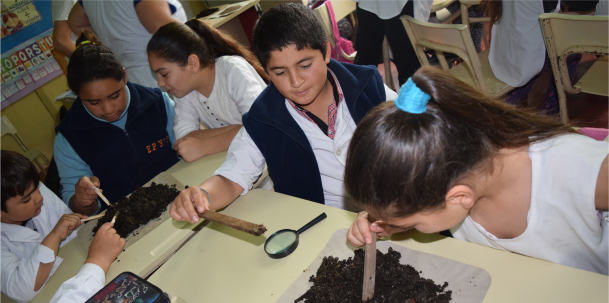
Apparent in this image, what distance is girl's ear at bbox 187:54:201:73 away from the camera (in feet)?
6.19

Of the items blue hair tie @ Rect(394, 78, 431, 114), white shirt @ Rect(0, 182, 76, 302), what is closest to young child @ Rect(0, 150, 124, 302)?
white shirt @ Rect(0, 182, 76, 302)

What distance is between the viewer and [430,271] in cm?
92

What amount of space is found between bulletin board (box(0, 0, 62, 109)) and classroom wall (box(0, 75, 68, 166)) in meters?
0.09

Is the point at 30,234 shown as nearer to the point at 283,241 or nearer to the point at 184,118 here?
the point at 184,118

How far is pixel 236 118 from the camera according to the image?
2.00m

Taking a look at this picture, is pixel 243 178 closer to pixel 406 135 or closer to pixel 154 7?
pixel 406 135

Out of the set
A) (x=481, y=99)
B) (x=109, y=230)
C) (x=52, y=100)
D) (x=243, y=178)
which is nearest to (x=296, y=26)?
(x=243, y=178)

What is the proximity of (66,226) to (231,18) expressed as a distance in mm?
2961

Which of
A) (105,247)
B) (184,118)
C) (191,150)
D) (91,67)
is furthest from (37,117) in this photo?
(105,247)

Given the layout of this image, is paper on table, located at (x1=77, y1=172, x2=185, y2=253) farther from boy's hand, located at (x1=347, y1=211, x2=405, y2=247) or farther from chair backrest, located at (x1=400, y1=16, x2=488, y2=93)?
chair backrest, located at (x1=400, y1=16, x2=488, y2=93)

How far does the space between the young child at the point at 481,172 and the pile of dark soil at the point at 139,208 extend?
3.07ft

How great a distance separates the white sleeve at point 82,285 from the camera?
114 centimetres

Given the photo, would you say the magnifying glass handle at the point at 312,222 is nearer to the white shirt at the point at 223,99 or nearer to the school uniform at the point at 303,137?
the school uniform at the point at 303,137

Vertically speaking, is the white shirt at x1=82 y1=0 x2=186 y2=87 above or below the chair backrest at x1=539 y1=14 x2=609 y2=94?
above
